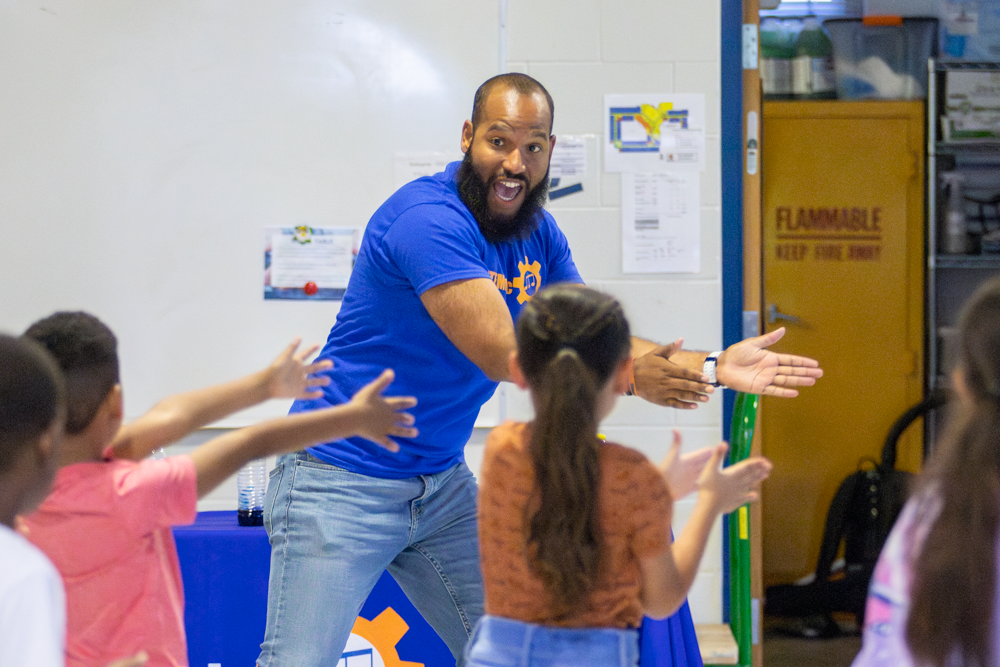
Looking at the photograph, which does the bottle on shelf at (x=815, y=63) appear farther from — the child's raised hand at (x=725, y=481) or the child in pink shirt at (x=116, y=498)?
the child in pink shirt at (x=116, y=498)

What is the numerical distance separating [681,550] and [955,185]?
389 centimetres

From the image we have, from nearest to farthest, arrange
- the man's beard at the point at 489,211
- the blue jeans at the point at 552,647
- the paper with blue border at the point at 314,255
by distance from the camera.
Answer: the blue jeans at the point at 552,647
the man's beard at the point at 489,211
the paper with blue border at the point at 314,255

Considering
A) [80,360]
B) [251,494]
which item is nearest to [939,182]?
[251,494]

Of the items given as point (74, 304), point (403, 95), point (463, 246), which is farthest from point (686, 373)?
point (74, 304)

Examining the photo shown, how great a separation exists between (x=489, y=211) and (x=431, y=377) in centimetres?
36

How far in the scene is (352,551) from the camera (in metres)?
1.60

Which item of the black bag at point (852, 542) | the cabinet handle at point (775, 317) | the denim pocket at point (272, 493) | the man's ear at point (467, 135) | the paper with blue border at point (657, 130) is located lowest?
the black bag at point (852, 542)

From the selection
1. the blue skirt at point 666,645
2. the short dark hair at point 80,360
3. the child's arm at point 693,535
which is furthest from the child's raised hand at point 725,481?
the blue skirt at point 666,645

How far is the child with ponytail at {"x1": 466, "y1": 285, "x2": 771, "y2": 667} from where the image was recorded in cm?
110

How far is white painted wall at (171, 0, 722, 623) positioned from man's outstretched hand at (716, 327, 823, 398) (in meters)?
1.26

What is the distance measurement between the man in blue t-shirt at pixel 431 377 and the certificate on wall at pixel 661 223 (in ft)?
3.58

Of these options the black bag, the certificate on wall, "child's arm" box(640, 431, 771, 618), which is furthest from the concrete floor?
"child's arm" box(640, 431, 771, 618)

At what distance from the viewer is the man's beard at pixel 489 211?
1.76 metres

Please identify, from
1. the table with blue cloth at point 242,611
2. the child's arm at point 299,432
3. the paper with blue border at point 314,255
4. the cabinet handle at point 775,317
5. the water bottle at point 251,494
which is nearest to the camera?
the child's arm at point 299,432
